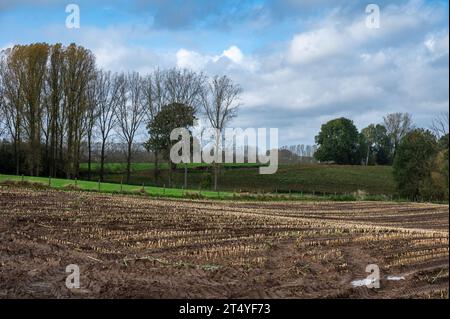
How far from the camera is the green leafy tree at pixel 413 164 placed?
50.2m

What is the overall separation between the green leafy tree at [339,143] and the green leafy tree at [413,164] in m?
30.3

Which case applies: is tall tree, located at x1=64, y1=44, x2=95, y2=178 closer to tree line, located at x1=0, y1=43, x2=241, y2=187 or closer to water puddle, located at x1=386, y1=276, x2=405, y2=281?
tree line, located at x1=0, y1=43, x2=241, y2=187

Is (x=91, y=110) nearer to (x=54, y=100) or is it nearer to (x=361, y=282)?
(x=54, y=100)

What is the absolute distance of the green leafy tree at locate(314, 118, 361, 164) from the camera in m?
85.3

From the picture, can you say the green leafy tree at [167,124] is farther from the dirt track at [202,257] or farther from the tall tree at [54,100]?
the dirt track at [202,257]

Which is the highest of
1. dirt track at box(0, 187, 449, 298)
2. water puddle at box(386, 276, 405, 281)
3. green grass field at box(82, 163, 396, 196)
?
green grass field at box(82, 163, 396, 196)

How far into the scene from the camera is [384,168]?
77.8m

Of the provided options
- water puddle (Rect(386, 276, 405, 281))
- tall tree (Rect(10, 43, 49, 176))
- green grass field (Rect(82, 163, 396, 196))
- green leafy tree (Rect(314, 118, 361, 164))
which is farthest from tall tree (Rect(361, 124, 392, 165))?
water puddle (Rect(386, 276, 405, 281))

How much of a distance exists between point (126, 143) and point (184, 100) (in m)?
9.18

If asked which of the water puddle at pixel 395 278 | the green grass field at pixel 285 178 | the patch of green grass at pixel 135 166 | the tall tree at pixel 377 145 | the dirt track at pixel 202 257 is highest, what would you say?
the tall tree at pixel 377 145

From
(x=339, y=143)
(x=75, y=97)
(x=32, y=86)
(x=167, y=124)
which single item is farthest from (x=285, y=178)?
(x=32, y=86)

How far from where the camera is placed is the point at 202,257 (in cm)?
1363

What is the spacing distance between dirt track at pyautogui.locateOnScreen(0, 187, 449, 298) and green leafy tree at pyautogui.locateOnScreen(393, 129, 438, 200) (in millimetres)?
31228

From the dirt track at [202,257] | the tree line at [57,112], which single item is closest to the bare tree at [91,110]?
the tree line at [57,112]
